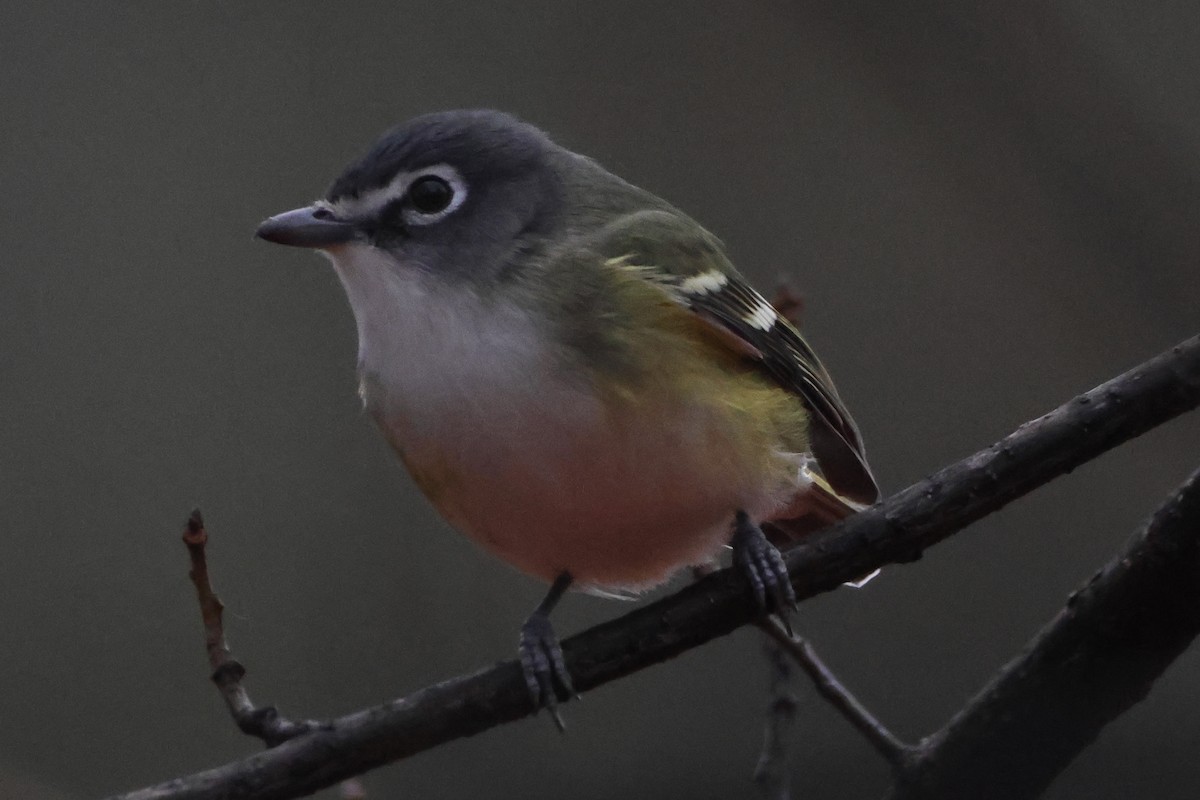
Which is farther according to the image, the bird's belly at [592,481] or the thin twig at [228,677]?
the bird's belly at [592,481]

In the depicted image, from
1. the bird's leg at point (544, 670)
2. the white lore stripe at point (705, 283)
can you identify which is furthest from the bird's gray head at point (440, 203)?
the bird's leg at point (544, 670)

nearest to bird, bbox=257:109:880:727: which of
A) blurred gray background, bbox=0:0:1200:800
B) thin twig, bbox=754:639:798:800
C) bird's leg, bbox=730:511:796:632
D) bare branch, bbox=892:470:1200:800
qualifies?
bird's leg, bbox=730:511:796:632

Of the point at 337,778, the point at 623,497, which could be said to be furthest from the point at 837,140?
the point at 337,778

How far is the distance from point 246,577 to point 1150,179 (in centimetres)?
306

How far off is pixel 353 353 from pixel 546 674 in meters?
2.46

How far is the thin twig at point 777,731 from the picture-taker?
228 cm

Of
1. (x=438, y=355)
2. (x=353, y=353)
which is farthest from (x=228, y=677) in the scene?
(x=353, y=353)

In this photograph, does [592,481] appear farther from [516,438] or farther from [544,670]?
[544,670]

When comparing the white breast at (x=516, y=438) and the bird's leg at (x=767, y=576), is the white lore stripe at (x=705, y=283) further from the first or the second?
the bird's leg at (x=767, y=576)

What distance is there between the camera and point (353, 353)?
4609 millimetres

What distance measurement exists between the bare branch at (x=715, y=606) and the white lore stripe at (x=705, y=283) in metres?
0.53

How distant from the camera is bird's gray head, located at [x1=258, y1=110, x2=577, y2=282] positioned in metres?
2.51

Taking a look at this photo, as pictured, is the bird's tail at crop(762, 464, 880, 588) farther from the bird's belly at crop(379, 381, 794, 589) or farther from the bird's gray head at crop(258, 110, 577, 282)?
the bird's gray head at crop(258, 110, 577, 282)

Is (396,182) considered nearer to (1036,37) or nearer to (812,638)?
(1036,37)
